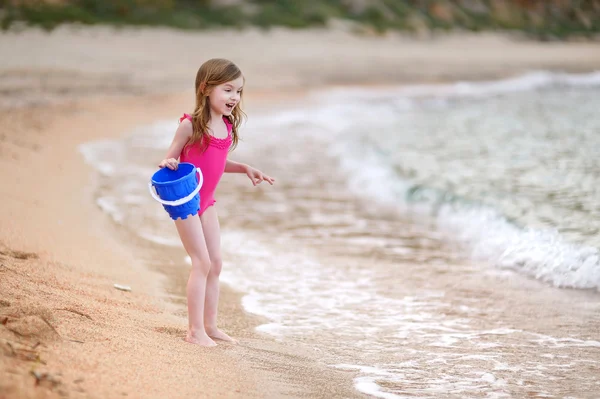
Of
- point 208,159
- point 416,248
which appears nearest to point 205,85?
point 208,159

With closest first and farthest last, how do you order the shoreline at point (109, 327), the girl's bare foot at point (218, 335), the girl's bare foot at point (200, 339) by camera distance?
the shoreline at point (109, 327), the girl's bare foot at point (200, 339), the girl's bare foot at point (218, 335)

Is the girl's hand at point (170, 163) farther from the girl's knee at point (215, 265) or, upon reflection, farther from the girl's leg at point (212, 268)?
the girl's knee at point (215, 265)

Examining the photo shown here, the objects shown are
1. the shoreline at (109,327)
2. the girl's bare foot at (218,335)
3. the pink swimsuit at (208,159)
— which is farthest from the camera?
the girl's bare foot at (218,335)

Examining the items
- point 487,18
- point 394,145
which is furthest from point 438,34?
point 394,145

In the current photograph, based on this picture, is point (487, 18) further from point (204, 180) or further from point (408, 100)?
→ point (204, 180)

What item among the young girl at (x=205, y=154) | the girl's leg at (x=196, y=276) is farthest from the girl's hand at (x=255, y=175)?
the girl's leg at (x=196, y=276)

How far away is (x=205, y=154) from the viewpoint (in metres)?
3.67

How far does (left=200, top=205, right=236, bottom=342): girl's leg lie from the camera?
A: 12.2ft

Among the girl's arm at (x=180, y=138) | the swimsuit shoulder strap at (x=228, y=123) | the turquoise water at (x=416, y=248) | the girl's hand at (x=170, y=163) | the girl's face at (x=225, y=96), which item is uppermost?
the girl's face at (x=225, y=96)

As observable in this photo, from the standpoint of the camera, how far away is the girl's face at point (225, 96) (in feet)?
11.9

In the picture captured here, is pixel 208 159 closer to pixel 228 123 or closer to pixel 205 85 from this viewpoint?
pixel 228 123

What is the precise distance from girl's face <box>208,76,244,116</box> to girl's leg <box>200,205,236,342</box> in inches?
19.0

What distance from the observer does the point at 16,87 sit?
13352mm

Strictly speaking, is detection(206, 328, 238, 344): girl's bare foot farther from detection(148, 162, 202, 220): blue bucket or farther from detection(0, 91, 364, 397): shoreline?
detection(148, 162, 202, 220): blue bucket
